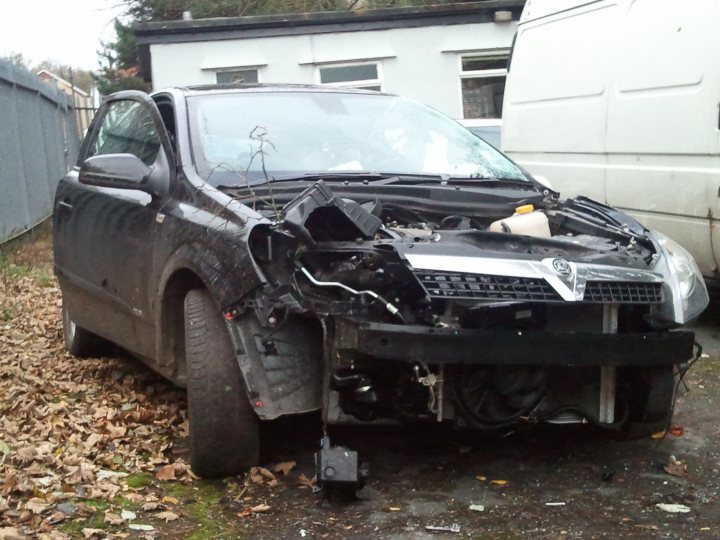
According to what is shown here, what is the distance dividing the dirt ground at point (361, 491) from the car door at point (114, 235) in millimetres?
502

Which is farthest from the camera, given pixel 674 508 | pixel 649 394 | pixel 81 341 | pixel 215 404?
pixel 81 341

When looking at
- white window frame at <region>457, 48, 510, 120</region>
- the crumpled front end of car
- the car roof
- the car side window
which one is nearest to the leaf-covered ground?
the crumpled front end of car

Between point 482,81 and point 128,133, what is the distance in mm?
12231

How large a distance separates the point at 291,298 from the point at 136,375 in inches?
104

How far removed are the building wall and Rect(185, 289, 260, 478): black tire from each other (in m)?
12.8

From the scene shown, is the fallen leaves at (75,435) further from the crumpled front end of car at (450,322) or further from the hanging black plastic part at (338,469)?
the crumpled front end of car at (450,322)

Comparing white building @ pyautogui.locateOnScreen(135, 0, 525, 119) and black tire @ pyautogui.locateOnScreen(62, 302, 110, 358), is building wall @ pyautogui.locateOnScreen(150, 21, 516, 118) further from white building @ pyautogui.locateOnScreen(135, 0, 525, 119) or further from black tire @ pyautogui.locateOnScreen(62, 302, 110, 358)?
black tire @ pyautogui.locateOnScreen(62, 302, 110, 358)

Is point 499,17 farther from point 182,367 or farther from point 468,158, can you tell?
point 182,367

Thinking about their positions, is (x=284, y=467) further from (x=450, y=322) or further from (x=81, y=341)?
(x=81, y=341)

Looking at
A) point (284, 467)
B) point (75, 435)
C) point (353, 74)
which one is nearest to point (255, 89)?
point (75, 435)

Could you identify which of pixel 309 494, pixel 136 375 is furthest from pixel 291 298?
pixel 136 375

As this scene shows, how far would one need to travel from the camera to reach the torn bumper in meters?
3.67

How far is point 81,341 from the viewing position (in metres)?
6.48

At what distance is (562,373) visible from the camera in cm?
418
